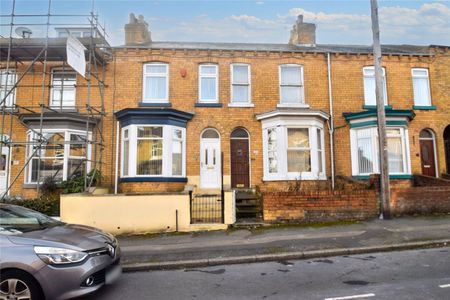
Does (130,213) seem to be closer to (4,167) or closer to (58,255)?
(58,255)

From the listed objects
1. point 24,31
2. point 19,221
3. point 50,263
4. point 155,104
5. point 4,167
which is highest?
point 24,31

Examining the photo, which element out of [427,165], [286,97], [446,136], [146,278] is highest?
[286,97]

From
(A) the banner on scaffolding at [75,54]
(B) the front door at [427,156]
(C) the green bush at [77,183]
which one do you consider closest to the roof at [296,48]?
(A) the banner on scaffolding at [75,54]

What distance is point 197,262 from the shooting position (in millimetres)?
6594

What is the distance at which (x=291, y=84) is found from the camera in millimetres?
14227

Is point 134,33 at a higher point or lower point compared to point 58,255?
higher

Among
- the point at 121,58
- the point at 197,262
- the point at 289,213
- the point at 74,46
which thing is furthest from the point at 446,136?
the point at 74,46

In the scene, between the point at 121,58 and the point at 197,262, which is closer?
the point at 197,262

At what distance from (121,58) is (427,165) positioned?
568 inches

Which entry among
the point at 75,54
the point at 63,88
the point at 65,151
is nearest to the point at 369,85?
the point at 75,54

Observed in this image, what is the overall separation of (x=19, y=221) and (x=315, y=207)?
309 inches

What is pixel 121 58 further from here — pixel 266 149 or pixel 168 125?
pixel 266 149

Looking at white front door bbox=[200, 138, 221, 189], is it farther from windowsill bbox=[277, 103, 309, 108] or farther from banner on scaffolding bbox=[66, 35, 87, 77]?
banner on scaffolding bbox=[66, 35, 87, 77]

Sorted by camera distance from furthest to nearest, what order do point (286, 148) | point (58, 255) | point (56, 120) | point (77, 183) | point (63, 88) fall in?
point (63, 88), point (286, 148), point (56, 120), point (77, 183), point (58, 255)
